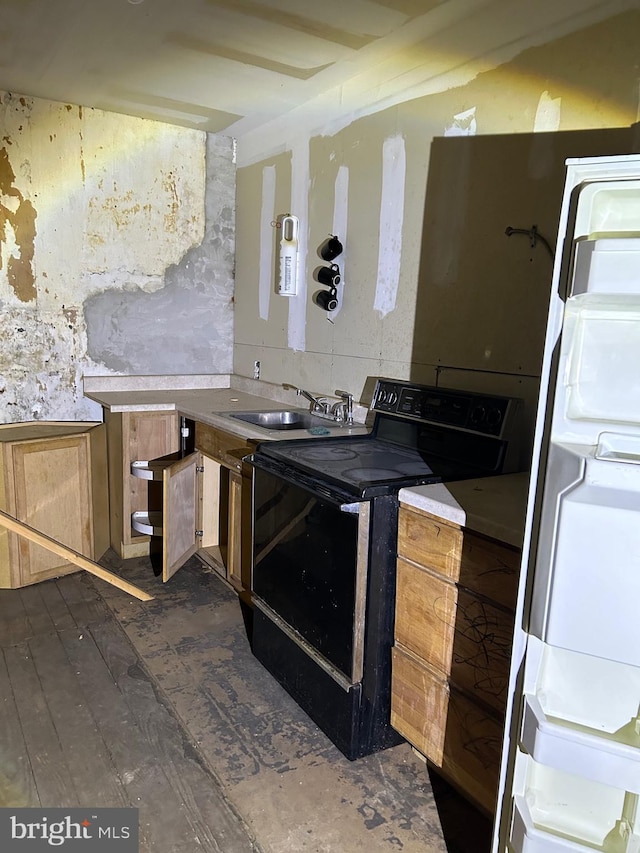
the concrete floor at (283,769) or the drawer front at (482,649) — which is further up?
the drawer front at (482,649)

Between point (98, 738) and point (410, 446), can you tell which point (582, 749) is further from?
point (98, 738)

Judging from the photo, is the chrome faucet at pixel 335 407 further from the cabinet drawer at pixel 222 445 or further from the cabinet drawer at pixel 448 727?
the cabinet drawer at pixel 448 727

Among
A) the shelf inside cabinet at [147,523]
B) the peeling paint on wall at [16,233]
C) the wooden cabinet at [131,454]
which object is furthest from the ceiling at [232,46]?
the shelf inside cabinet at [147,523]

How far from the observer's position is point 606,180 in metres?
0.99

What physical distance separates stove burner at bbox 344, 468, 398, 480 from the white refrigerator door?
742mm

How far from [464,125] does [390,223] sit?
0.51 metres

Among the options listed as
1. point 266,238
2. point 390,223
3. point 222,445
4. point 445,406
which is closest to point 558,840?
point 445,406

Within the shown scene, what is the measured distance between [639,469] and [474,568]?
613 mm

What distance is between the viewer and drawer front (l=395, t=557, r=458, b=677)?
1.60 m

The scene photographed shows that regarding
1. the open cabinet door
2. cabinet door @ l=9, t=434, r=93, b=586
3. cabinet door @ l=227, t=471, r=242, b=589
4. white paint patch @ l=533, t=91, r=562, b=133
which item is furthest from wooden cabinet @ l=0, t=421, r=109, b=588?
white paint patch @ l=533, t=91, r=562, b=133

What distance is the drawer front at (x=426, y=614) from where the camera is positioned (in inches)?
63.2

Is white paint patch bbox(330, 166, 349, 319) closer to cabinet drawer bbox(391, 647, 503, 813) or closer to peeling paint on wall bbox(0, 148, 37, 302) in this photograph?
peeling paint on wall bbox(0, 148, 37, 302)

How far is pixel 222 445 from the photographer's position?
2.85m

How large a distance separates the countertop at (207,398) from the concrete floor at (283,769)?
926mm
